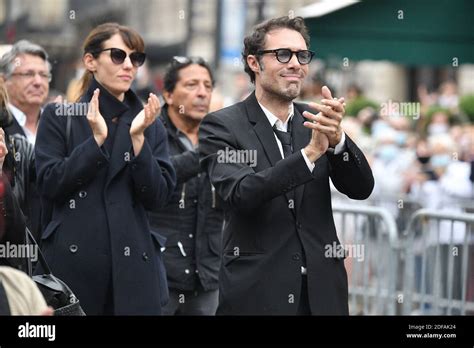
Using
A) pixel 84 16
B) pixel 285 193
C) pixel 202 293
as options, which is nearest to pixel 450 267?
pixel 202 293

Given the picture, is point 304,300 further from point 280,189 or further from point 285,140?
point 285,140

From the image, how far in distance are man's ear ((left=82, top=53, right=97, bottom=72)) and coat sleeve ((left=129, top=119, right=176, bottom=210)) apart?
0.49 meters

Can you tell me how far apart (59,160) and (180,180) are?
45.0 inches

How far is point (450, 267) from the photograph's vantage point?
969 centimetres

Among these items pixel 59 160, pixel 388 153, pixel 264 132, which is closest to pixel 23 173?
pixel 59 160

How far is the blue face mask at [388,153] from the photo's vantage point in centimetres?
1580

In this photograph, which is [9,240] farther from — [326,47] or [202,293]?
[326,47]

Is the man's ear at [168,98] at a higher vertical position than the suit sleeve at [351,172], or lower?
higher

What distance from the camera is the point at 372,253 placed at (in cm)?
1073

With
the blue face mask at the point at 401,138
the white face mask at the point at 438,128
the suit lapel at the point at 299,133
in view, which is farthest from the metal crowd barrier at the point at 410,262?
the white face mask at the point at 438,128

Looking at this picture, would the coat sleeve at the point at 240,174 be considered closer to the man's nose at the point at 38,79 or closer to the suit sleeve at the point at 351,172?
the suit sleeve at the point at 351,172

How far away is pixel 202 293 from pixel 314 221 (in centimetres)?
207

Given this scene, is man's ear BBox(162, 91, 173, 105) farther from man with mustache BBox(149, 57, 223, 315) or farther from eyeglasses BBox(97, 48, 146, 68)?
eyeglasses BBox(97, 48, 146, 68)
